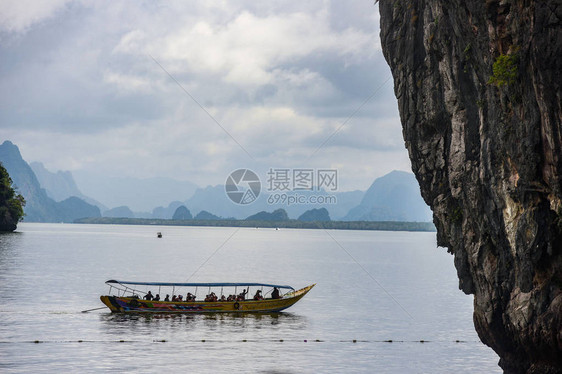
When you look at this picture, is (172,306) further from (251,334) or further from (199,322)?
(251,334)

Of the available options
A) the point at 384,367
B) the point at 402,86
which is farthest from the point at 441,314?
the point at 402,86

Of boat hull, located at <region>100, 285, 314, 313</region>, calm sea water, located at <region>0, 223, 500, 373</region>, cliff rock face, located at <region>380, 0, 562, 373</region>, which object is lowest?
calm sea water, located at <region>0, 223, 500, 373</region>

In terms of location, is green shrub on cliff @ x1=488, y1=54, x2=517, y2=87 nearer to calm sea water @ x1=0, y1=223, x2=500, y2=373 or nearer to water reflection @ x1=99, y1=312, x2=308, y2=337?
calm sea water @ x1=0, y1=223, x2=500, y2=373

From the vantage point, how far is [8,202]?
151 meters

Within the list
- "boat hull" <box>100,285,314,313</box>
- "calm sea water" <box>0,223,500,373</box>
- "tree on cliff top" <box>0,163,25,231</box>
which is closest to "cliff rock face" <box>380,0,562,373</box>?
"calm sea water" <box>0,223,500,373</box>

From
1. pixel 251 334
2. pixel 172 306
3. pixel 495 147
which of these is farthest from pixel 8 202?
pixel 495 147

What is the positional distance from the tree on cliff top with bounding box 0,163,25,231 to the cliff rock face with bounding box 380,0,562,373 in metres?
135

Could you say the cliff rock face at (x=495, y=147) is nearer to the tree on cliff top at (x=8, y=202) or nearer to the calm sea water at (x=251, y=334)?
the calm sea water at (x=251, y=334)

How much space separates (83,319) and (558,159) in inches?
1609

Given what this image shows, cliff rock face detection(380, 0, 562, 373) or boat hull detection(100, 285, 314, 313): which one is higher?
cliff rock face detection(380, 0, 562, 373)

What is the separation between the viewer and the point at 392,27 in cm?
3656

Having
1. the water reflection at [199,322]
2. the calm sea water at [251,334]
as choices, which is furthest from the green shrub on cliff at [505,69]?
the water reflection at [199,322]

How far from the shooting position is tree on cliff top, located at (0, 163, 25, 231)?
148750 mm

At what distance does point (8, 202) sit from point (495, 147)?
146 m
